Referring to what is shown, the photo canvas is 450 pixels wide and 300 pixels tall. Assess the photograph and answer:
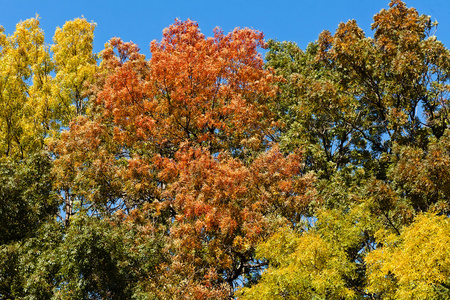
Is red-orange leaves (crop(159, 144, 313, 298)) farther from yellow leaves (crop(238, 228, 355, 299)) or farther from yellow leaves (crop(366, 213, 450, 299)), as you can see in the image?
yellow leaves (crop(366, 213, 450, 299))

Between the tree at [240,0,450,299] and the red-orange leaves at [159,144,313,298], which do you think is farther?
the red-orange leaves at [159,144,313,298]

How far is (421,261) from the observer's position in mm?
11680

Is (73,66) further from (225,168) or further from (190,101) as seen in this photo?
(225,168)

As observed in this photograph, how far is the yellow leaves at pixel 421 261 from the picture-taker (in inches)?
445

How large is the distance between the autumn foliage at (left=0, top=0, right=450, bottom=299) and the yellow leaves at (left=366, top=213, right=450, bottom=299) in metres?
0.06

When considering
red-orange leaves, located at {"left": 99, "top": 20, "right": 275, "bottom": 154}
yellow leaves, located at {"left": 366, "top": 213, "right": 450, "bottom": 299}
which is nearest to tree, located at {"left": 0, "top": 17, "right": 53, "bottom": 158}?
red-orange leaves, located at {"left": 99, "top": 20, "right": 275, "bottom": 154}

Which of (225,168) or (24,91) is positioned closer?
(225,168)

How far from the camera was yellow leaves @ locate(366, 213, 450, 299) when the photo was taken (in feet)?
37.1

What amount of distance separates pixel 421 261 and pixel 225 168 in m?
8.53

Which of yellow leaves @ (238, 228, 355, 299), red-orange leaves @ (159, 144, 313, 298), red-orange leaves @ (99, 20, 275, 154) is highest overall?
red-orange leaves @ (99, 20, 275, 154)

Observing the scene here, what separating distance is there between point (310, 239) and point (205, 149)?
765 cm

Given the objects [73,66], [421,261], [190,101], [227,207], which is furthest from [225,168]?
[73,66]

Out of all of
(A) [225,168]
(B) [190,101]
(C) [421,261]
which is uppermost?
(B) [190,101]

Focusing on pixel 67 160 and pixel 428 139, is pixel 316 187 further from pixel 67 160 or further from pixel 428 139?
pixel 67 160
